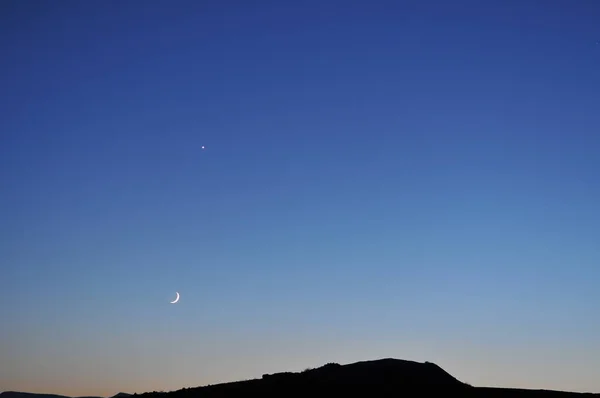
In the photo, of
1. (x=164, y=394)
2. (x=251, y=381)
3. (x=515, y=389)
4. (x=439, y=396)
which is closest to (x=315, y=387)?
(x=251, y=381)

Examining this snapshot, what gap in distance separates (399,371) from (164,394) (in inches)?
771

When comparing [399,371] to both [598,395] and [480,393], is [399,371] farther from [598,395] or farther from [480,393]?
[598,395]

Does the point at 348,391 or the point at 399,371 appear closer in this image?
the point at 348,391

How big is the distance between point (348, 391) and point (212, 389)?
11.3m

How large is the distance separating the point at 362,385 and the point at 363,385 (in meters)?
0.09

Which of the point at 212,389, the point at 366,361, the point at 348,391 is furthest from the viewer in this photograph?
the point at 366,361

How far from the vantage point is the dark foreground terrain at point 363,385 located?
48156 millimetres

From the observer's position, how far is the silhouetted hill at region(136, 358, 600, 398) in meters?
→ 48.2

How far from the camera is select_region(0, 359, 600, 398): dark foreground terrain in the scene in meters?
48.2

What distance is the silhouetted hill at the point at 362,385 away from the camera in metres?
48.2

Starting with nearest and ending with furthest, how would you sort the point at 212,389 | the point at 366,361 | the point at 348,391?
the point at 348,391
the point at 212,389
the point at 366,361

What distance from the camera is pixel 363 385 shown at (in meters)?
49.2

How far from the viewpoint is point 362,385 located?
49188 mm

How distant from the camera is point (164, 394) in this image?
51844mm
